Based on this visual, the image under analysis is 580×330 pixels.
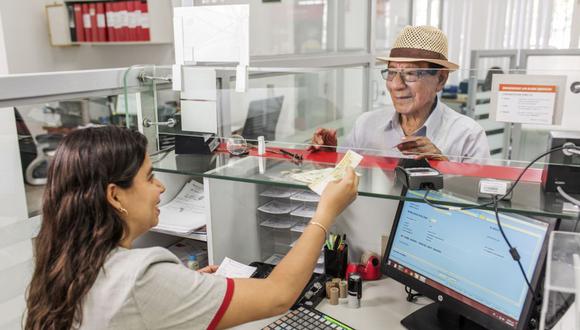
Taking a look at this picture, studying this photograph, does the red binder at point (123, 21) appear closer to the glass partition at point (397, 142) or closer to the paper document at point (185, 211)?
the glass partition at point (397, 142)

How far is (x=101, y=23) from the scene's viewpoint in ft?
16.0

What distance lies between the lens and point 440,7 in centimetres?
500

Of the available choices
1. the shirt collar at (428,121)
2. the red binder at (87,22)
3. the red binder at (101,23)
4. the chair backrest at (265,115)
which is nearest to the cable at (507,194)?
the shirt collar at (428,121)

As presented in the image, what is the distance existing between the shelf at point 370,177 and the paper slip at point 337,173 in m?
0.03

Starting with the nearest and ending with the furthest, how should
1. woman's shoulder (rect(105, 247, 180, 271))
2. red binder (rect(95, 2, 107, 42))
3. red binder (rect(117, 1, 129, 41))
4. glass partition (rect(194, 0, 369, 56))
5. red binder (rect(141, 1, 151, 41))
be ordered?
woman's shoulder (rect(105, 247, 180, 271)) < glass partition (rect(194, 0, 369, 56)) < red binder (rect(141, 1, 151, 41)) < red binder (rect(117, 1, 129, 41)) < red binder (rect(95, 2, 107, 42))

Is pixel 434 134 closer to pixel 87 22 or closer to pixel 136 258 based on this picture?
pixel 136 258

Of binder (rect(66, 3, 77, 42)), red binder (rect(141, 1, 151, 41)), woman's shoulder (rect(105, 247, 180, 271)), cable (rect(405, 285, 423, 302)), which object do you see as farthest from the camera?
binder (rect(66, 3, 77, 42))

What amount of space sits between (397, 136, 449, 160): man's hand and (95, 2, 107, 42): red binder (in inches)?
170

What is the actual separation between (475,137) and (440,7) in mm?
3924

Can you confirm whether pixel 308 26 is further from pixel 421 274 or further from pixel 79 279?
pixel 79 279

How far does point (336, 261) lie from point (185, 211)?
51 centimetres

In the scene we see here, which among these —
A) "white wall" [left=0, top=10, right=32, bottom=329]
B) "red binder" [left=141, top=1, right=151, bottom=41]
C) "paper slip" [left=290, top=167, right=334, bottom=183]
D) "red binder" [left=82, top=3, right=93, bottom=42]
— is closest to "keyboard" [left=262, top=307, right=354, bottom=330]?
"paper slip" [left=290, top=167, right=334, bottom=183]

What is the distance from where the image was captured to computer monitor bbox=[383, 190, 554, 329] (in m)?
1.04

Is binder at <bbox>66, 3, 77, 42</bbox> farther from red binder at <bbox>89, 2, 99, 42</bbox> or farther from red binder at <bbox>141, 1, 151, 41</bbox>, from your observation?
red binder at <bbox>141, 1, 151, 41</bbox>
